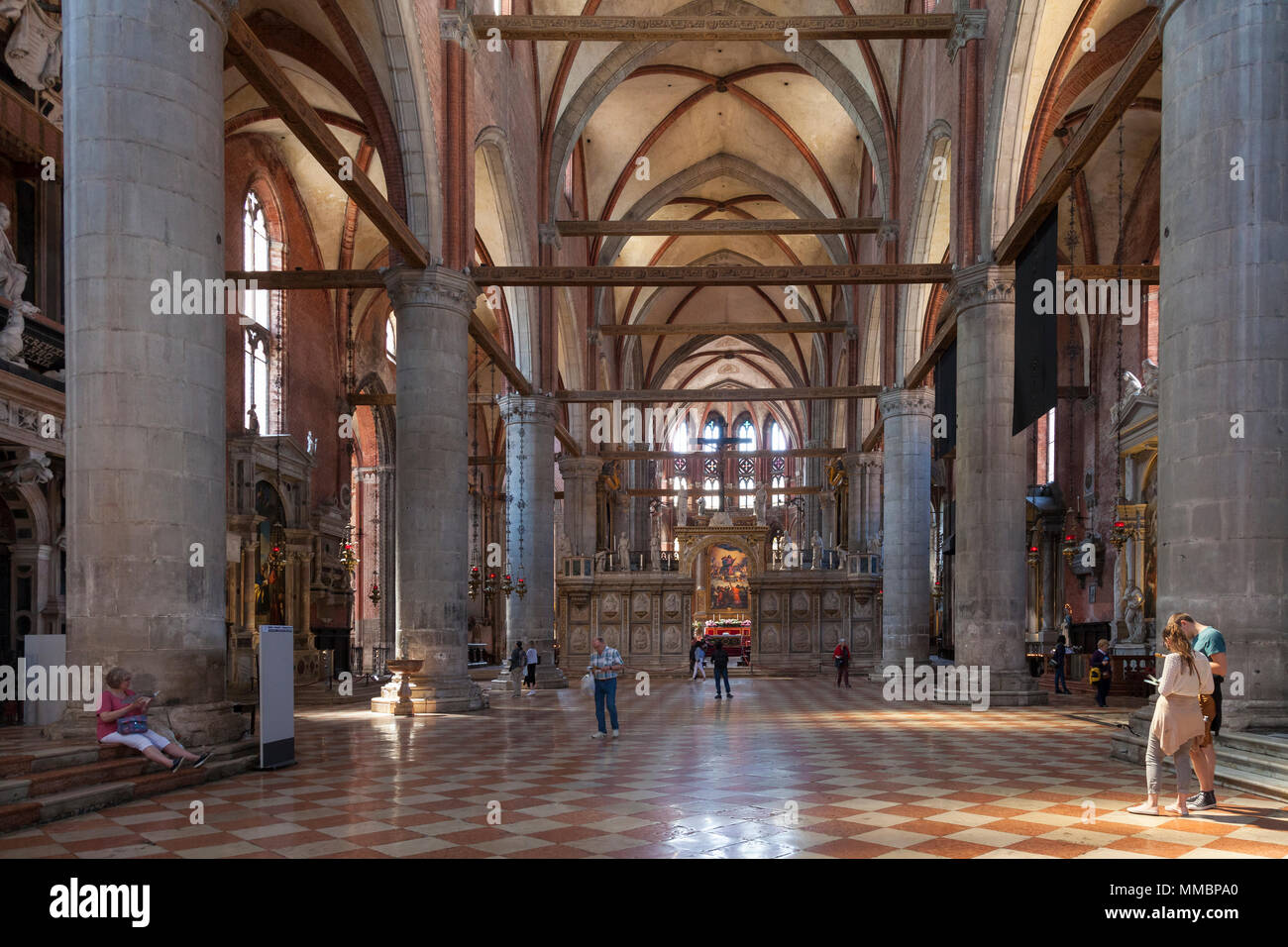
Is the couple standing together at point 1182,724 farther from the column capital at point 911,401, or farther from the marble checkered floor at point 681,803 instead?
the column capital at point 911,401

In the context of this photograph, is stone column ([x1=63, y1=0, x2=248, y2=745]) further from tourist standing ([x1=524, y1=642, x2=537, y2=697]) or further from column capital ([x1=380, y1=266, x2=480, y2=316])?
tourist standing ([x1=524, y1=642, x2=537, y2=697])

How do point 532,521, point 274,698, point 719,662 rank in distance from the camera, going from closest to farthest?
1. point 274,698
2. point 719,662
3. point 532,521

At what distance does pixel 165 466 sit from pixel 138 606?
1.22 metres

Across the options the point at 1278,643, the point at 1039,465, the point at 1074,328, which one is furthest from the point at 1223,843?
the point at 1039,465

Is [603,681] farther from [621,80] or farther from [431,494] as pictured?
[621,80]

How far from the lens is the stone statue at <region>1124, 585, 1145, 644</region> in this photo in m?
24.1

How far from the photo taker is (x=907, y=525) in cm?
2761

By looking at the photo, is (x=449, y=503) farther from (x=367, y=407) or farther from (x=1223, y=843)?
(x=367, y=407)

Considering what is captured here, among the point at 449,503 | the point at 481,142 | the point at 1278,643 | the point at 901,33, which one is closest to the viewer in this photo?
the point at 1278,643

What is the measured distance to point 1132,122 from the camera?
83.9 ft

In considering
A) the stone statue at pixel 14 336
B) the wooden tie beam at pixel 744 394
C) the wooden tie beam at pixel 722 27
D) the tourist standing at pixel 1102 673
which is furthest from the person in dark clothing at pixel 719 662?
the stone statue at pixel 14 336

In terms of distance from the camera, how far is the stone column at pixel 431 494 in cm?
1788

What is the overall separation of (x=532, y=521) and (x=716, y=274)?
10.5 m

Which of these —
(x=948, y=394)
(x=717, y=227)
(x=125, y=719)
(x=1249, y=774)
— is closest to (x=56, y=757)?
(x=125, y=719)
